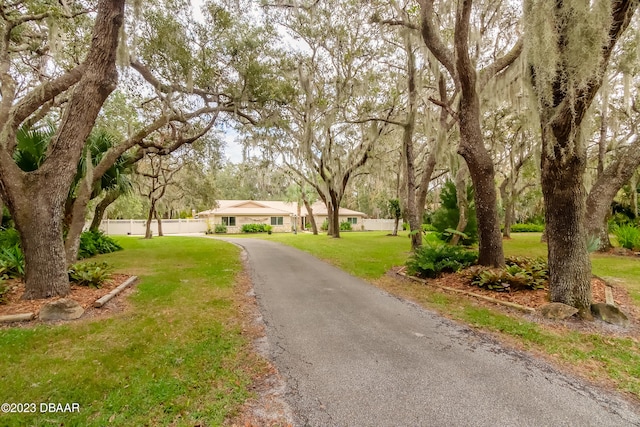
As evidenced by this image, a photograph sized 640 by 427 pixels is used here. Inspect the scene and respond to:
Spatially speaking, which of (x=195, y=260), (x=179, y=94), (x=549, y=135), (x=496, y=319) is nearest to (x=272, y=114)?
(x=179, y=94)

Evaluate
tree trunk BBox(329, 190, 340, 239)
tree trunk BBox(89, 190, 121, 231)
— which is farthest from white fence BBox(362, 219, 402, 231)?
tree trunk BBox(89, 190, 121, 231)

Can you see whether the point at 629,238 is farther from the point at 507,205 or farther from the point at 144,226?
the point at 144,226

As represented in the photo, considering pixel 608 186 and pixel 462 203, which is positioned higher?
pixel 608 186

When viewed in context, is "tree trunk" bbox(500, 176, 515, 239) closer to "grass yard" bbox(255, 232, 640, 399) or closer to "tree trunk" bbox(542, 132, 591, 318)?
"grass yard" bbox(255, 232, 640, 399)

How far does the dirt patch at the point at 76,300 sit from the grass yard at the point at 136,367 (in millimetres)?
354

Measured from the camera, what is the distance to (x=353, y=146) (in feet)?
58.9

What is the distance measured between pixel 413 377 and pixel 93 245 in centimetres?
1229

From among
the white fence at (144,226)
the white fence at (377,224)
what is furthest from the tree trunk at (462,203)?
the white fence at (377,224)

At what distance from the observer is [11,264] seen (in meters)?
6.06

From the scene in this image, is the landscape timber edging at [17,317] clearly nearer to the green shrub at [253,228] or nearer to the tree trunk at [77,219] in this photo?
the tree trunk at [77,219]

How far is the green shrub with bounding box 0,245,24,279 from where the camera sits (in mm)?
5922

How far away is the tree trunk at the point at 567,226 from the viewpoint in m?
4.44

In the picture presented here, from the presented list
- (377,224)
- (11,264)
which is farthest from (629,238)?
(377,224)

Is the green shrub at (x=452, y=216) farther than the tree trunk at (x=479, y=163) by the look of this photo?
Yes
